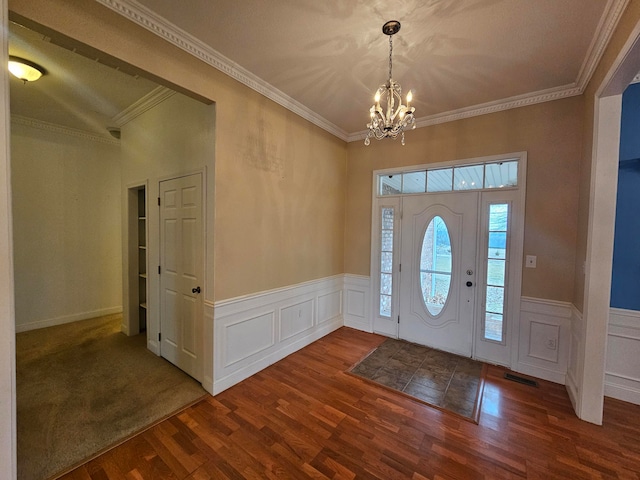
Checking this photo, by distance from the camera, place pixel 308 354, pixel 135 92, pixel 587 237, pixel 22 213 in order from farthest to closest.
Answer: pixel 22 213 → pixel 308 354 → pixel 135 92 → pixel 587 237

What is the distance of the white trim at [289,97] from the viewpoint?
172 cm

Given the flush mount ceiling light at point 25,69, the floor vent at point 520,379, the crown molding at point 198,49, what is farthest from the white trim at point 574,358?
the flush mount ceiling light at point 25,69

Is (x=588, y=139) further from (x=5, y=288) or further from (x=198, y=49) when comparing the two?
(x=5, y=288)

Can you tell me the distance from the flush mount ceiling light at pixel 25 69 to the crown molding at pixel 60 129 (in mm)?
1671

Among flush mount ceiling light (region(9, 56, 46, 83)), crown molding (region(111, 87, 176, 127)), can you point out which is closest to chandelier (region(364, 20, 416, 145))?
crown molding (region(111, 87, 176, 127))

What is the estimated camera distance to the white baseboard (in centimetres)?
380

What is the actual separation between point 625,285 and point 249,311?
3.57 metres

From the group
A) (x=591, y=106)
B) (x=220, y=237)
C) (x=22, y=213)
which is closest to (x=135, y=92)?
(x=220, y=237)

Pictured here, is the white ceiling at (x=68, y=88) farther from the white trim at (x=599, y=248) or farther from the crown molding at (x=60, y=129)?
the white trim at (x=599, y=248)

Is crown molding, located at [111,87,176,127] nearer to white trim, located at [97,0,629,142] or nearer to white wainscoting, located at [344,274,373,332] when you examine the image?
white trim, located at [97,0,629,142]

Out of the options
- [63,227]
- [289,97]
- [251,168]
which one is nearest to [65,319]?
[63,227]

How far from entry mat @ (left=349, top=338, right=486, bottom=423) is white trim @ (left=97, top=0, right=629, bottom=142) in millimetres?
2940

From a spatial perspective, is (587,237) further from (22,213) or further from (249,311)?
(22,213)

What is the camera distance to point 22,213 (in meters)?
3.77
